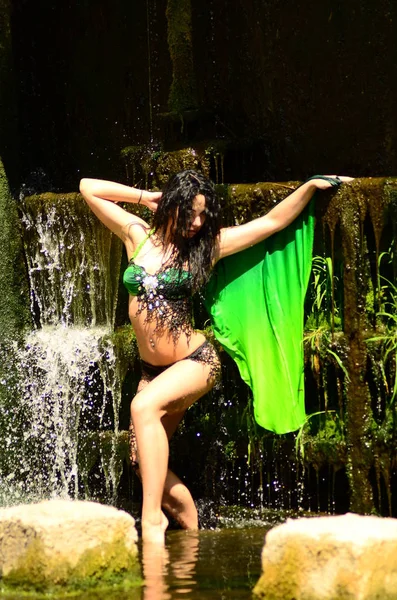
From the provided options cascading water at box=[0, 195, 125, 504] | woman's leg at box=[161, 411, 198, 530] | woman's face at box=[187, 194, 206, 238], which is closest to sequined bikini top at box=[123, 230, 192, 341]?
woman's face at box=[187, 194, 206, 238]

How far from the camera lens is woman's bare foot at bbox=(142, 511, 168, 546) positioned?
632 cm

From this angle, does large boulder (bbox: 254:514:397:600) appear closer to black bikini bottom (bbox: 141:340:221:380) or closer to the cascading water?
black bikini bottom (bbox: 141:340:221:380)

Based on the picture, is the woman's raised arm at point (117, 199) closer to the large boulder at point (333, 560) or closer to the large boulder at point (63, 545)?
the large boulder at point (63, 545)

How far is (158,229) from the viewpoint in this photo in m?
6.84

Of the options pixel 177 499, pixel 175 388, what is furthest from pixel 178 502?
pixel 175 388

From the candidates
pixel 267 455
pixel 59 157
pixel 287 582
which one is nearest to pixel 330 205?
pixel 267 455

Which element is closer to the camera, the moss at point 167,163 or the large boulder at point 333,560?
the large boulder at point 333,560

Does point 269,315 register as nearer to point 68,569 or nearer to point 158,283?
point 158,283

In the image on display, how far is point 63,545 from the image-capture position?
4.98m

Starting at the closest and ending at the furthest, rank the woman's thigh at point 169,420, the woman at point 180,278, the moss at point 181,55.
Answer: the woman at point 180,278
the woman's thigh at point 169,420
the moss at point 181,55

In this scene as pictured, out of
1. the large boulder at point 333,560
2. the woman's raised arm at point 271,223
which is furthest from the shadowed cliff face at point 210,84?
the large boulder at point 333,560

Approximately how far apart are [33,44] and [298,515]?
17.2 ft

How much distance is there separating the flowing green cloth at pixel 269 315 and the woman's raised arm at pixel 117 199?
0.52 metres

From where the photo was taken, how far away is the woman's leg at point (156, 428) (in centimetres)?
641
